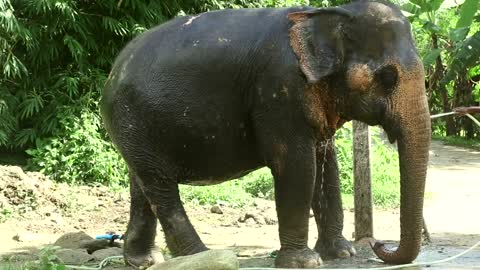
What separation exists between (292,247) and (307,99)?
114 cm

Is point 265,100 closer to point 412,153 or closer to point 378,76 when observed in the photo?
point 378,76

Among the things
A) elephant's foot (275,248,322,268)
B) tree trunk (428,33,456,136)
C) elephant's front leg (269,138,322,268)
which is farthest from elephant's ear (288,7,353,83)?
tree trunk (428,33,456,136)

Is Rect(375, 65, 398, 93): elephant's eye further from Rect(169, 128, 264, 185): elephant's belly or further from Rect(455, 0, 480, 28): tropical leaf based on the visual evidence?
Rect(455, 0, 480, 28): tropical leaf

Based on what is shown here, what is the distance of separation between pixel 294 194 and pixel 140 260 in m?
1.60

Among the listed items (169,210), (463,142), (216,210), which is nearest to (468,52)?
(169,210)

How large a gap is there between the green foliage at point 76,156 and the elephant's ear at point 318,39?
23.1 feet

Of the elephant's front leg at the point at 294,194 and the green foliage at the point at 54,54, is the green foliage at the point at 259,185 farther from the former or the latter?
the elephant's front leg at the point at 294,194

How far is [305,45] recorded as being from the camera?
5.75 metres

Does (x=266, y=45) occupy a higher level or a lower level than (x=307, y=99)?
higher

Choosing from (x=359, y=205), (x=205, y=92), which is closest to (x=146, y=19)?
(x=359, y=205)

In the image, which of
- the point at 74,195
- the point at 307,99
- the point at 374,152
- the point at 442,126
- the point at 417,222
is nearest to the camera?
the point at 417,222

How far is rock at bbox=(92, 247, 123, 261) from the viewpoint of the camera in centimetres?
739

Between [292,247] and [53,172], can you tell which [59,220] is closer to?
[53,172]

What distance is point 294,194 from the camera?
5.78 meters
